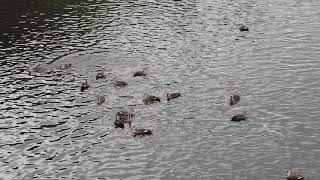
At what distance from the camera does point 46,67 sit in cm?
5719

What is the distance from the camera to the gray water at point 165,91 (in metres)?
38.8

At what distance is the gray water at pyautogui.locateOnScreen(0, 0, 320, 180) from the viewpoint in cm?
3875

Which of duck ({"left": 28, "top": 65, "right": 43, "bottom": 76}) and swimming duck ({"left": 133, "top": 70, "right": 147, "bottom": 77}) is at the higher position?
swimming duck ({"left": 133, "top": 70, "right": 147, "bottom": 77})

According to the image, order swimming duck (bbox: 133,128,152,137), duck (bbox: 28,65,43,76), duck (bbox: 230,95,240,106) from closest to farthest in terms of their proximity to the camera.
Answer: swimming duck (bbox: 133,128,152,137), duck (bbox: 230,95,240,106), duck (bbox: 28,65,43,76)

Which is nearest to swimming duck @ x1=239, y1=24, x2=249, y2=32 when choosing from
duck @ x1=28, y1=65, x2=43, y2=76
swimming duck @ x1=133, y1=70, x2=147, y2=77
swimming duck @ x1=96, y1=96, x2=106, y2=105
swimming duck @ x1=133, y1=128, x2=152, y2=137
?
swimming duck @ x1=133, y1=70, x2=147, y2=77

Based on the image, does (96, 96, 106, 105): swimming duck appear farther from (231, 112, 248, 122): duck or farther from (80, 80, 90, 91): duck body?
(231, 112, 248, 122): duck

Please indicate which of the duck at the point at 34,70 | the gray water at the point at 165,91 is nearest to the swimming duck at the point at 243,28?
the gray water at the point at 165,91

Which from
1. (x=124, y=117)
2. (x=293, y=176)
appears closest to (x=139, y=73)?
(x=124, y=117)

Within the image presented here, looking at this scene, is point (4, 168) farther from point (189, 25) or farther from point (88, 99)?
point (189, 25)

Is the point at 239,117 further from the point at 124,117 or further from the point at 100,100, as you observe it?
the point at 100,100

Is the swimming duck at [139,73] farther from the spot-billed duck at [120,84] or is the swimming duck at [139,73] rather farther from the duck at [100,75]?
the duck at [100,75]

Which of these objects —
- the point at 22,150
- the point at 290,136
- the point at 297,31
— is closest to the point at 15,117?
the point at 22,150

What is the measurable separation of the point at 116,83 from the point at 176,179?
1670cm

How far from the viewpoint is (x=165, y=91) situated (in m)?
49.8
